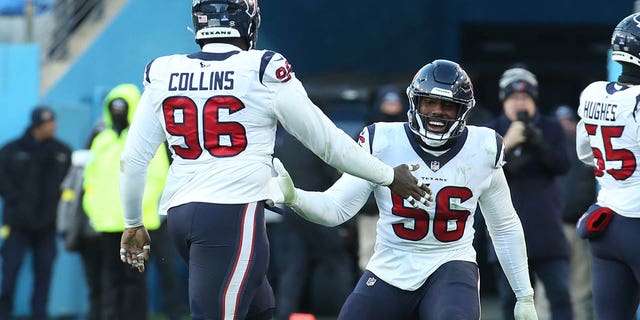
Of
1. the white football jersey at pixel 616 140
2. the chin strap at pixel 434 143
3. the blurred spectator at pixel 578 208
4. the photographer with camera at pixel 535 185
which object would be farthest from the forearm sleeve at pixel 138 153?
the blurred spectator at pixel 578 208

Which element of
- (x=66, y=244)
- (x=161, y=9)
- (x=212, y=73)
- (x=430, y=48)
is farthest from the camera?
(x=430, y=48)

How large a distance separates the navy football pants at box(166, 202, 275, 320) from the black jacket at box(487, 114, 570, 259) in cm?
317

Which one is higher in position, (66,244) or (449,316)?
(449,316)

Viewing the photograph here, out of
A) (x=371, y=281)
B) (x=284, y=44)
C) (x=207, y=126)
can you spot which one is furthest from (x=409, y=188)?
(x=284, y=44)

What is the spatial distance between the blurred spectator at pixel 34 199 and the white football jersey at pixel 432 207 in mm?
5329

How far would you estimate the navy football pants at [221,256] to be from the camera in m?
5.59

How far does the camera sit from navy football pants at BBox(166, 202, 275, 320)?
559cm

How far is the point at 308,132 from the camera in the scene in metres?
5.69

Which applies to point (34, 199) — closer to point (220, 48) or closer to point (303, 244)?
point (303, 244)

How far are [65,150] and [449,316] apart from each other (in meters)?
6.04

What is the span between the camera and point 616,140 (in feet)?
21.5

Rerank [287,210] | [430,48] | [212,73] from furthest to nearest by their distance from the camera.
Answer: [430,48], [287,210], [212,73]

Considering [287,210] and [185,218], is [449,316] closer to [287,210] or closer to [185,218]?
[185,218]

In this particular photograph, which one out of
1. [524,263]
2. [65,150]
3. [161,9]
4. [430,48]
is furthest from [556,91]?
[524,263]
